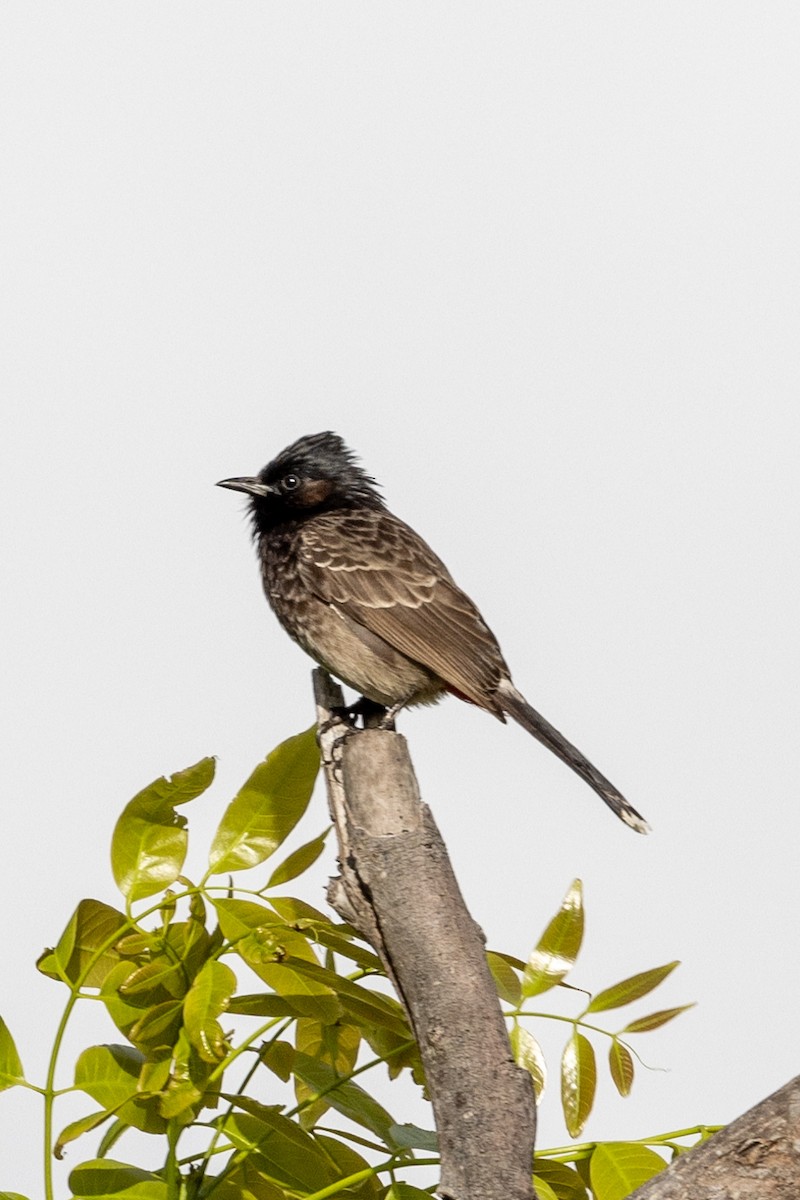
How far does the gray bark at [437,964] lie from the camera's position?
8.82ft

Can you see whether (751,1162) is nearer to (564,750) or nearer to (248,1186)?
(248,1186)

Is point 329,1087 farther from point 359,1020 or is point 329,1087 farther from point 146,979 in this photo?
point 146,979

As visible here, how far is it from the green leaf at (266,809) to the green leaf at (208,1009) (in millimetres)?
289

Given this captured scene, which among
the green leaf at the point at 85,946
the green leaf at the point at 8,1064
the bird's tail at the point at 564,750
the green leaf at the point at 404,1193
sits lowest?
the green leaf at the point at 404,1193

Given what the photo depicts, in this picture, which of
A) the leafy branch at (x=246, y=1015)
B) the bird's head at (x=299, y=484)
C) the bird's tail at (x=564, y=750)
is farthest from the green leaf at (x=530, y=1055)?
the bird's head at (x=299, y=484)

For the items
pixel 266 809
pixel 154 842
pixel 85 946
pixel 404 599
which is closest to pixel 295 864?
pixel 266 809

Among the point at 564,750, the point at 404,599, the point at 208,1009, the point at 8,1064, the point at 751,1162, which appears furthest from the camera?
the point at 404,599

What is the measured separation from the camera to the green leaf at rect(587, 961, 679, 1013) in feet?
8.97

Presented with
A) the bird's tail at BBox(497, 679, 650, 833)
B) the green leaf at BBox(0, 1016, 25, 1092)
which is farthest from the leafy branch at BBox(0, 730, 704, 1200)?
the bird's tail at BBox(497, 679, 650, 833)

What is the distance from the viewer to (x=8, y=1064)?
261cm

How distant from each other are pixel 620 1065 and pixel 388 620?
3.16 metres

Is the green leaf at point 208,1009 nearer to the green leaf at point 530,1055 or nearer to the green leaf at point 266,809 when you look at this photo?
the green leaf at point 266,809

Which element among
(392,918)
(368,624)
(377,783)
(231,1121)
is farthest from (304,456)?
(231,1121)

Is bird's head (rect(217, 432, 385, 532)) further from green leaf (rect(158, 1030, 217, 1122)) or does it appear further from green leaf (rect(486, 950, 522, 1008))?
green leaf (rect(158, 1030, 217, 1122))
